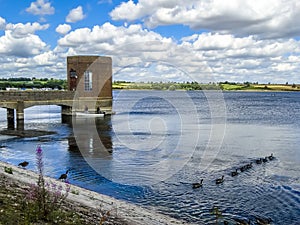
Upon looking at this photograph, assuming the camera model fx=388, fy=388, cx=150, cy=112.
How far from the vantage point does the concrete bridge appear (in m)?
51.0

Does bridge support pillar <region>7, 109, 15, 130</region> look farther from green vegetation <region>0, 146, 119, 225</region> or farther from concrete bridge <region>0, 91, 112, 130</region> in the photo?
green vegetation <region>0, 146, 119, 225</region>

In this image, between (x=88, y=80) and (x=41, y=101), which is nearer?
(x=41, y=101)

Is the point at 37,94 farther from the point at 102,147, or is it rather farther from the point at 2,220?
the point at 2,220

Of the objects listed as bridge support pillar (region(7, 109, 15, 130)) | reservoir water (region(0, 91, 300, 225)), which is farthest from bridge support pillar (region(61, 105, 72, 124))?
reservoir water (region(0, 91, 300, 225))

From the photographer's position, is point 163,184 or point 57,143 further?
point 57,143

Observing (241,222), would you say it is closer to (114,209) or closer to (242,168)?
(114,209)

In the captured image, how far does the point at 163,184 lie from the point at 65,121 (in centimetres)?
3831

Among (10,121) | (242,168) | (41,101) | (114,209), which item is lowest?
(242,168)

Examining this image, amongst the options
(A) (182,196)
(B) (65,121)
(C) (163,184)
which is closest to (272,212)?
(A) (182,196)

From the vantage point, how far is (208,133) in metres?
41.3

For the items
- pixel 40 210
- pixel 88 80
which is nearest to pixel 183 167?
pixel 40 210

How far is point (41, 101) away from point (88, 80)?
9.93 metres

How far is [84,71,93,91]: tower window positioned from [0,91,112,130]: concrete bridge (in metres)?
1.78

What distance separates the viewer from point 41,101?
55.5 meters
